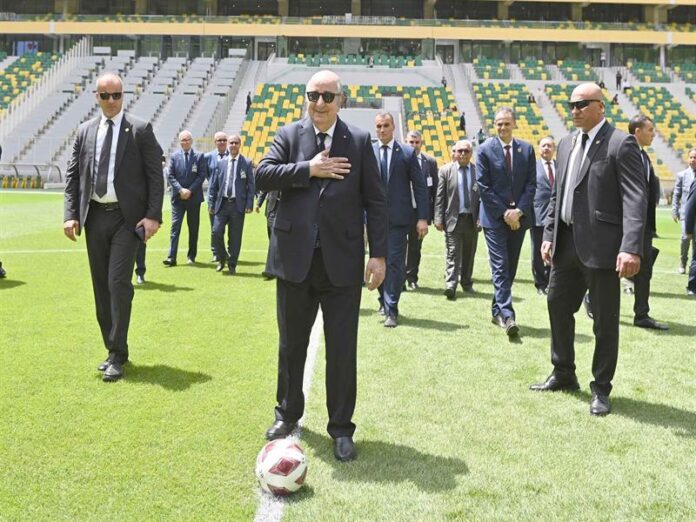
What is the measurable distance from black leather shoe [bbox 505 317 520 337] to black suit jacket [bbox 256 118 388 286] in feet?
10.5

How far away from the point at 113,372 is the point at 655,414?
3.95m

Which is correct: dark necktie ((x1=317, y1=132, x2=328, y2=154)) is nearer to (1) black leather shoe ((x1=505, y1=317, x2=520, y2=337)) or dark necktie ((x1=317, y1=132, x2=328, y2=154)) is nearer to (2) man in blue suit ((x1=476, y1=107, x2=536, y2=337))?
(2) man in blue suit ((x1=476, y1=107, x2=536, y2=337))

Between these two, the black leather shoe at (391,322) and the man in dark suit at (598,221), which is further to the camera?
the black leather shoe at (391,322)

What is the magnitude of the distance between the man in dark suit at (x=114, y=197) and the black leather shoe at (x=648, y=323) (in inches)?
210

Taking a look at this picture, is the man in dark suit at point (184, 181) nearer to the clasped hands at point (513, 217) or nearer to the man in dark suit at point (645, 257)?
the clasped hands at point (513, 217)

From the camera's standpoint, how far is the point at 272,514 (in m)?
3.35

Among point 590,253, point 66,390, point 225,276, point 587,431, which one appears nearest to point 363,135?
point 590,253

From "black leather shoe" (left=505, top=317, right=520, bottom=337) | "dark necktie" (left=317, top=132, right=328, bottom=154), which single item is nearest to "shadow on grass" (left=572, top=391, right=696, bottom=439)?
"black leather shoe" (left=505, top=317, right=520, bottom=337)

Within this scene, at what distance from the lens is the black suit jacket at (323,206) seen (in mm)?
4031

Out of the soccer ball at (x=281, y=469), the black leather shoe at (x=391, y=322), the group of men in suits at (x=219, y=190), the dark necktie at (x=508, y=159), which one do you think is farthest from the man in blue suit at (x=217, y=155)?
the soccer ball at (x=281, y=469)

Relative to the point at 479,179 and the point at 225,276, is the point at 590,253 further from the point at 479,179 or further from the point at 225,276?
the point at 225,276

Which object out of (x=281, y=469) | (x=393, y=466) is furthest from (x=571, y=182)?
(x=281, y=469)

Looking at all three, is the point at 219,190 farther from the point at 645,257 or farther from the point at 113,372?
the point at 645,257

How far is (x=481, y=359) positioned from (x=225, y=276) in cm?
572
